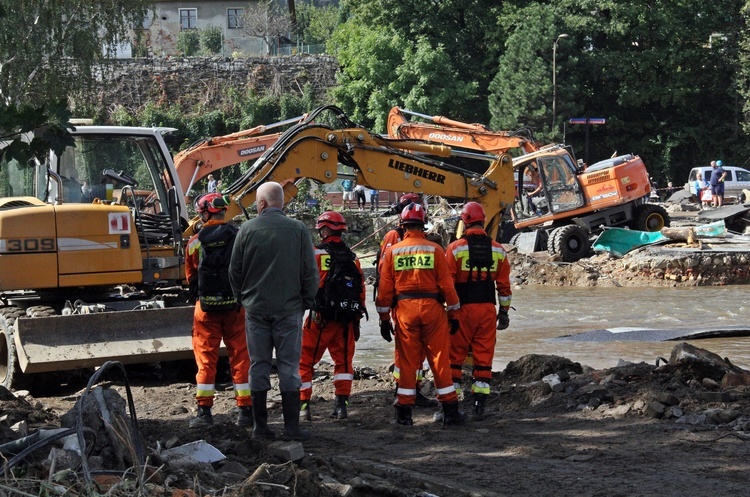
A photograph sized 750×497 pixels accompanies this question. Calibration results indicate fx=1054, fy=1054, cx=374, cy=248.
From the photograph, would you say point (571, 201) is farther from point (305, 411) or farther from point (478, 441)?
point (478, 441)

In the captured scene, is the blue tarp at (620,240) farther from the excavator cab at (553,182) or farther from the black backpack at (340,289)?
the black backpack at (340,289)

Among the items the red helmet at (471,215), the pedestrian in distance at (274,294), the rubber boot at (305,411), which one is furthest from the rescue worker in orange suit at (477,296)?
the pedestrian in distance at (274,294)

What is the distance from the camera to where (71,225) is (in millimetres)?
10469

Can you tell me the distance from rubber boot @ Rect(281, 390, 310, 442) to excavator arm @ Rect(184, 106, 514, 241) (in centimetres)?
589

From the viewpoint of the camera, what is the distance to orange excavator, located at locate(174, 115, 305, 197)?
55.1 feet

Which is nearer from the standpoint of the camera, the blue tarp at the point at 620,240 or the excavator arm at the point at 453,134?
the excavator arm at the point at 453,134

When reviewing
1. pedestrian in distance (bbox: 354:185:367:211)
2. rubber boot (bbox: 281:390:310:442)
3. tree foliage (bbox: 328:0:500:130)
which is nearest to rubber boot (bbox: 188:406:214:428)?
rubber boot (bbox: 281:390:310:442)

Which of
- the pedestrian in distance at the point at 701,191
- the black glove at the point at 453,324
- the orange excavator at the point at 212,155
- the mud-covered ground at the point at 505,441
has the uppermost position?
the orange excavator at the point at 212,155

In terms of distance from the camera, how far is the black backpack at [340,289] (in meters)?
8.70

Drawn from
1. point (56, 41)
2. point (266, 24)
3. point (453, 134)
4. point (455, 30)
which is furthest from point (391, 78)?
point (453, 134)

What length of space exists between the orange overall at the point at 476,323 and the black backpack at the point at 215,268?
1.92 metres

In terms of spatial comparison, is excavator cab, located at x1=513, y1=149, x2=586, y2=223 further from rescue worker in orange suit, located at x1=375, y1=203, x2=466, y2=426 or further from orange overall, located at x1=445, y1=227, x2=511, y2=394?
rescue worker in orange suit, located at x1=375, y1=203, x2=466, y2=426

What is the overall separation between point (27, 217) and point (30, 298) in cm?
119

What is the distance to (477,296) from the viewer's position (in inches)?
353
